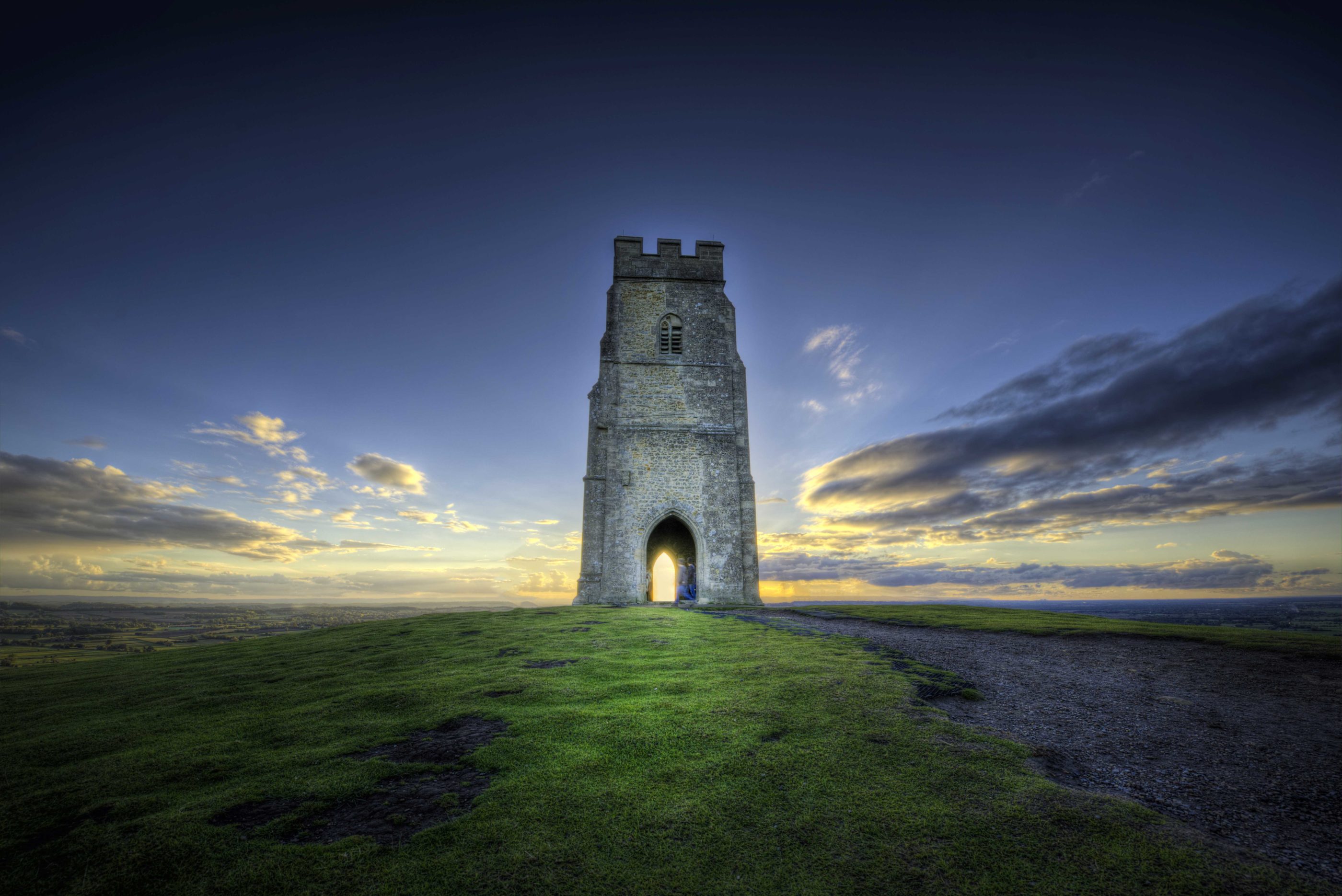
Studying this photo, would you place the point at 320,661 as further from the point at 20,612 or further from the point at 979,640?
the point at 20,612

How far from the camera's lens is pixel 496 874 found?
3799 mm

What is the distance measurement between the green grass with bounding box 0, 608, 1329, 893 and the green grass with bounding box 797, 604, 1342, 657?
807cm

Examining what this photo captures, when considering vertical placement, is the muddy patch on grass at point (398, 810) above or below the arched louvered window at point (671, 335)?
below

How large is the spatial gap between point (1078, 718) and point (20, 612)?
297ft

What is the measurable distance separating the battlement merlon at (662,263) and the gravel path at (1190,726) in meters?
21.2

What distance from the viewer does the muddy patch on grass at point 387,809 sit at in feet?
14.6

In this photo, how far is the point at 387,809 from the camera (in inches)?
190

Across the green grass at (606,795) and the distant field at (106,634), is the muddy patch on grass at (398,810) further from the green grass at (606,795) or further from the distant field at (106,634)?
the distant field at (106,634)

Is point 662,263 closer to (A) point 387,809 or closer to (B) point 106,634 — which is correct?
(A) point 387,809

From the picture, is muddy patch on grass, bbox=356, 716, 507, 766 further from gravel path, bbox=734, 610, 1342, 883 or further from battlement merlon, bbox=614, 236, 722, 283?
battlement merlon, bbox=614, 236, 722, 283


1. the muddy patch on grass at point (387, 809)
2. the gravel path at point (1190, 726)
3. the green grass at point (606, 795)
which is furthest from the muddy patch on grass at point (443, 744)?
the gravel path at point (1190, 726)

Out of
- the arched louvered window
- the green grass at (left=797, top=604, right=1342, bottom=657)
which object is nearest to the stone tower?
the arched louvered window

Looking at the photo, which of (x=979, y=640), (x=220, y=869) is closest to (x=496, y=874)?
(x=220, y=869)

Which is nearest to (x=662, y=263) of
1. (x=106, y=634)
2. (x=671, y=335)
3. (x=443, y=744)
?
(x=671, y=335)
